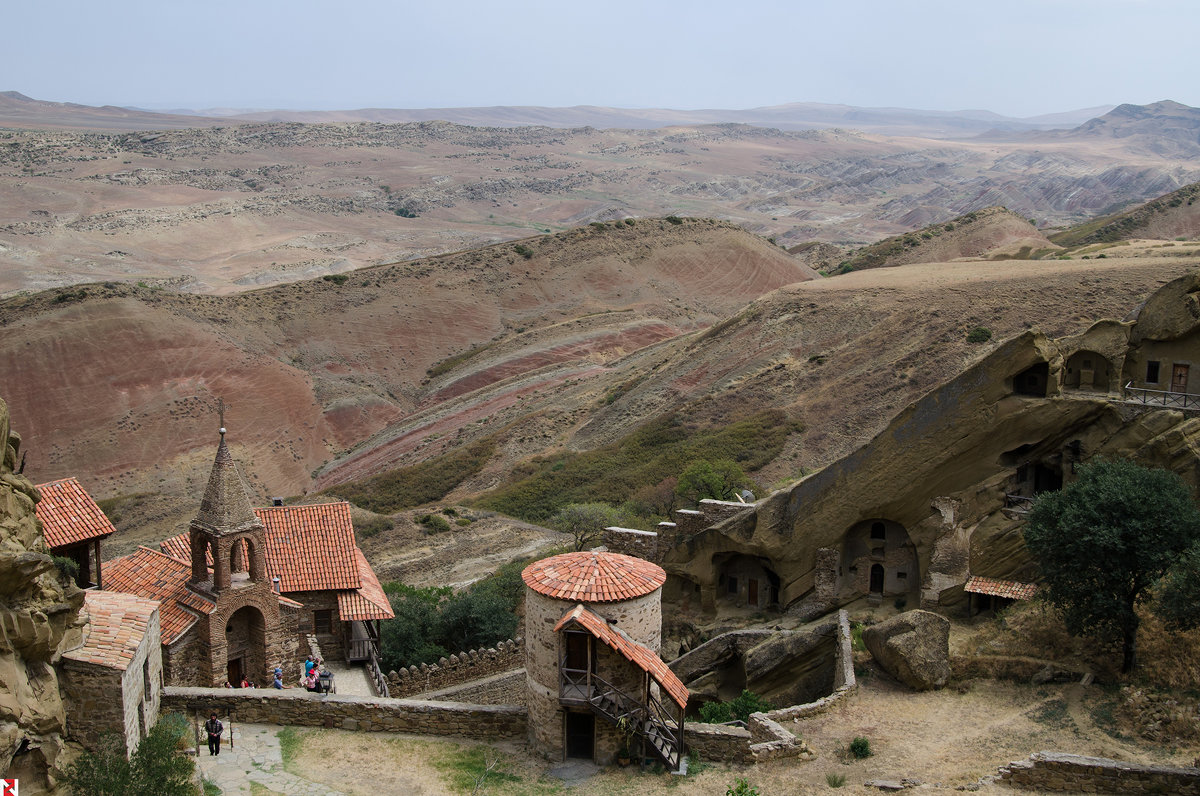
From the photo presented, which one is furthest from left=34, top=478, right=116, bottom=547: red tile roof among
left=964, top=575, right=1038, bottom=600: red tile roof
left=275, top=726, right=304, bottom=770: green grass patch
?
left=964, top=575, right=1038, bottom=600: red tile roof

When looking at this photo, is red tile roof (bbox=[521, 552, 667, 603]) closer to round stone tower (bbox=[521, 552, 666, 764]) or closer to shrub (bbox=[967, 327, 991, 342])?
round stone tower (bbox=[521, 552, 666, 764])

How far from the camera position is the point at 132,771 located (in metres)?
15.7

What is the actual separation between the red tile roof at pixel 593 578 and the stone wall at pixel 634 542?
9.49 metres

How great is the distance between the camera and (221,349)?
8269cm

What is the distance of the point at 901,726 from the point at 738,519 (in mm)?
9509

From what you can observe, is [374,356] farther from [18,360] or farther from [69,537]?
Answer: [69,537]

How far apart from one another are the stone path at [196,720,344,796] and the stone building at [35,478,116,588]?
20.3ft

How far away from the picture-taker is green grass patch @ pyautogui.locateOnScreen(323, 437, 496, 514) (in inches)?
2319

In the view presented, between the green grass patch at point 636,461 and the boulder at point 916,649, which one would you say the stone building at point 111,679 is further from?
the green grass patch at point 636,461

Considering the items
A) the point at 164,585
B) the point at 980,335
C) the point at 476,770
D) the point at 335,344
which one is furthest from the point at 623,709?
the point at 335,344

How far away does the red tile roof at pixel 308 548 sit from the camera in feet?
90.4

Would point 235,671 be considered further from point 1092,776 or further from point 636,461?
point 636,461

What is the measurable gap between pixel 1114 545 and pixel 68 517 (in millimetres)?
22393

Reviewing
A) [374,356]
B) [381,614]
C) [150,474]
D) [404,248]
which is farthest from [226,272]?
[381,614]
